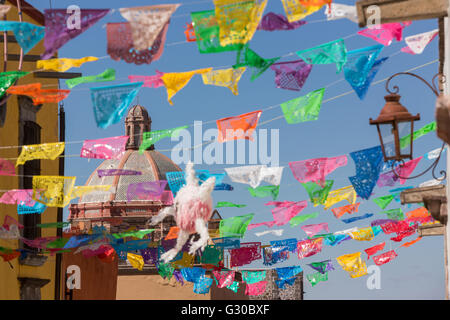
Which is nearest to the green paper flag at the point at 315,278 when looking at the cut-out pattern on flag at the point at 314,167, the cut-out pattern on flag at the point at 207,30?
the cut-out pattern on flag at the point at 314,167

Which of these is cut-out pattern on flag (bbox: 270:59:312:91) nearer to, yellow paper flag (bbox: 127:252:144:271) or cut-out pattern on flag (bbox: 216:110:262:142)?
cut-out pattern on flag (bbox: 216:110:262:142)

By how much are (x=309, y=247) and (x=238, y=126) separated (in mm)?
6712

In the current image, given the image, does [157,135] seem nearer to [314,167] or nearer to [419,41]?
[314,167]

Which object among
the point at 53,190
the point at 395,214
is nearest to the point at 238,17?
the point at 53,190

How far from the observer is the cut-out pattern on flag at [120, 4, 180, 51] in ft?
23.1

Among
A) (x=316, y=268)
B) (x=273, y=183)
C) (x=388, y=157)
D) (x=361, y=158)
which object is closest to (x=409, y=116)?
(x=388, y=157)

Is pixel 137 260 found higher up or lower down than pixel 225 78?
lower down

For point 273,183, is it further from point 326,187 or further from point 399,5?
point 399,5

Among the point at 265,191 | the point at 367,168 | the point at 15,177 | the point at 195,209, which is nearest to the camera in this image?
the point at 195,209

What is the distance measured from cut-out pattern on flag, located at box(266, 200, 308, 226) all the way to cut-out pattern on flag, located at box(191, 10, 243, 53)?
18.0 ft

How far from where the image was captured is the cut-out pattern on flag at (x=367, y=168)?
32.7ft

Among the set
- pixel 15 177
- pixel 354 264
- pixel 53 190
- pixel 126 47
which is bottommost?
pixel 354 264

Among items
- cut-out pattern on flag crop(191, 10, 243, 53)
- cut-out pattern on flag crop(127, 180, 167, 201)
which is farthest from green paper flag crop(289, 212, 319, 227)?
cut-out pattern on flag crop(191, 10, 243, 53)

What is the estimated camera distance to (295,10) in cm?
695
